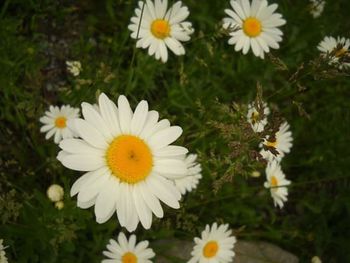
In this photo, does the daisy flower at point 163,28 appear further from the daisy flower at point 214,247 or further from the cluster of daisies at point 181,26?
the daisy flower at point 214,247

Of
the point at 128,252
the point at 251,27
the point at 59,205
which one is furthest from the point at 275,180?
the point at 59,205

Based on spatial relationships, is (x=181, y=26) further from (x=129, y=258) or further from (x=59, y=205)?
(x=129, y=258)

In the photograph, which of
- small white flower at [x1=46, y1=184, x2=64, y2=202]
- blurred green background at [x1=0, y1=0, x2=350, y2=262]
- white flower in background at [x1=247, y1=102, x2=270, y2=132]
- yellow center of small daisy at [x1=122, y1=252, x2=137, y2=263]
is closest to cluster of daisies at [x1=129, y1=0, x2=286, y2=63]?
blurred green background at [x1=0, y1=0, x2=350, y2=262]

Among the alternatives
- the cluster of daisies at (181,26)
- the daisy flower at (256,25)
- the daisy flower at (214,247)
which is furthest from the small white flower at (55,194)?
the daisy flower at (256,25)

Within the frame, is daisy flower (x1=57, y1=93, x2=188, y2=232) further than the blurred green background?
No

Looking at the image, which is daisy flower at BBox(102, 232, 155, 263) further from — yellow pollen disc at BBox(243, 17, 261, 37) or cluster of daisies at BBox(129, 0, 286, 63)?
yellow pollen disc at BBox(243, 17, 261, 37)

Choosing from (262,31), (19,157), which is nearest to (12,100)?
(19,157)

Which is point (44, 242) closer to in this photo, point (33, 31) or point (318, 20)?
point (33, 31)

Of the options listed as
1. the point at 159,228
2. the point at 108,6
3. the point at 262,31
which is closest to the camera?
the point at 159,228
